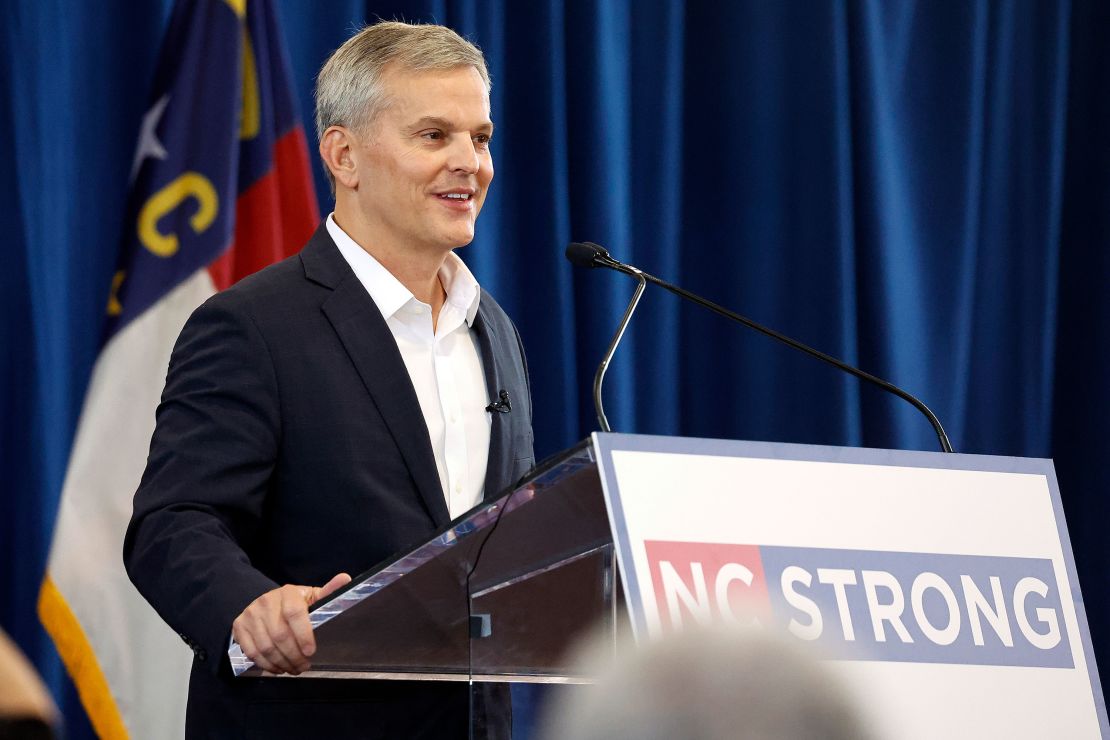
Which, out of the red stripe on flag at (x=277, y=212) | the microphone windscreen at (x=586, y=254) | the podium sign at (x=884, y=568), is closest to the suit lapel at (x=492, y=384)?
the microphone windscreen at (x=586, y=254)

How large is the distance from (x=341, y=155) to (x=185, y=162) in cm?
78

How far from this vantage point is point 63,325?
291 centimetres

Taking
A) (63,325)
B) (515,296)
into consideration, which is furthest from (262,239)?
(515,296)

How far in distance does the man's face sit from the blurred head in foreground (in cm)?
151

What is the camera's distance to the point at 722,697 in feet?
2.02

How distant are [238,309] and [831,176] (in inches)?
87.0

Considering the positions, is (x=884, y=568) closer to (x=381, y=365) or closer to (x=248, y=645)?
(x=248, y=645)

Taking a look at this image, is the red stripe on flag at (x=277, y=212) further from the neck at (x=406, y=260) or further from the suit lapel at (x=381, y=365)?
the suit lapel at (x=381, y=365)

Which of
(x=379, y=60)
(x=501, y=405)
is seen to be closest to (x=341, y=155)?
(x=379, y=60)

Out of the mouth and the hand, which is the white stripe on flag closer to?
the mouth

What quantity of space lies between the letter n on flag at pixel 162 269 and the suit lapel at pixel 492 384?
0.87 metres

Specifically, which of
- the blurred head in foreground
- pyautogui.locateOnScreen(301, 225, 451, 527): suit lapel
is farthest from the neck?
the blurred head in foreground

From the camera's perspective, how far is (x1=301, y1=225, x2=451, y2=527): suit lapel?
183 centimetres

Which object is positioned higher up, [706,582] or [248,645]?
[706,582]
